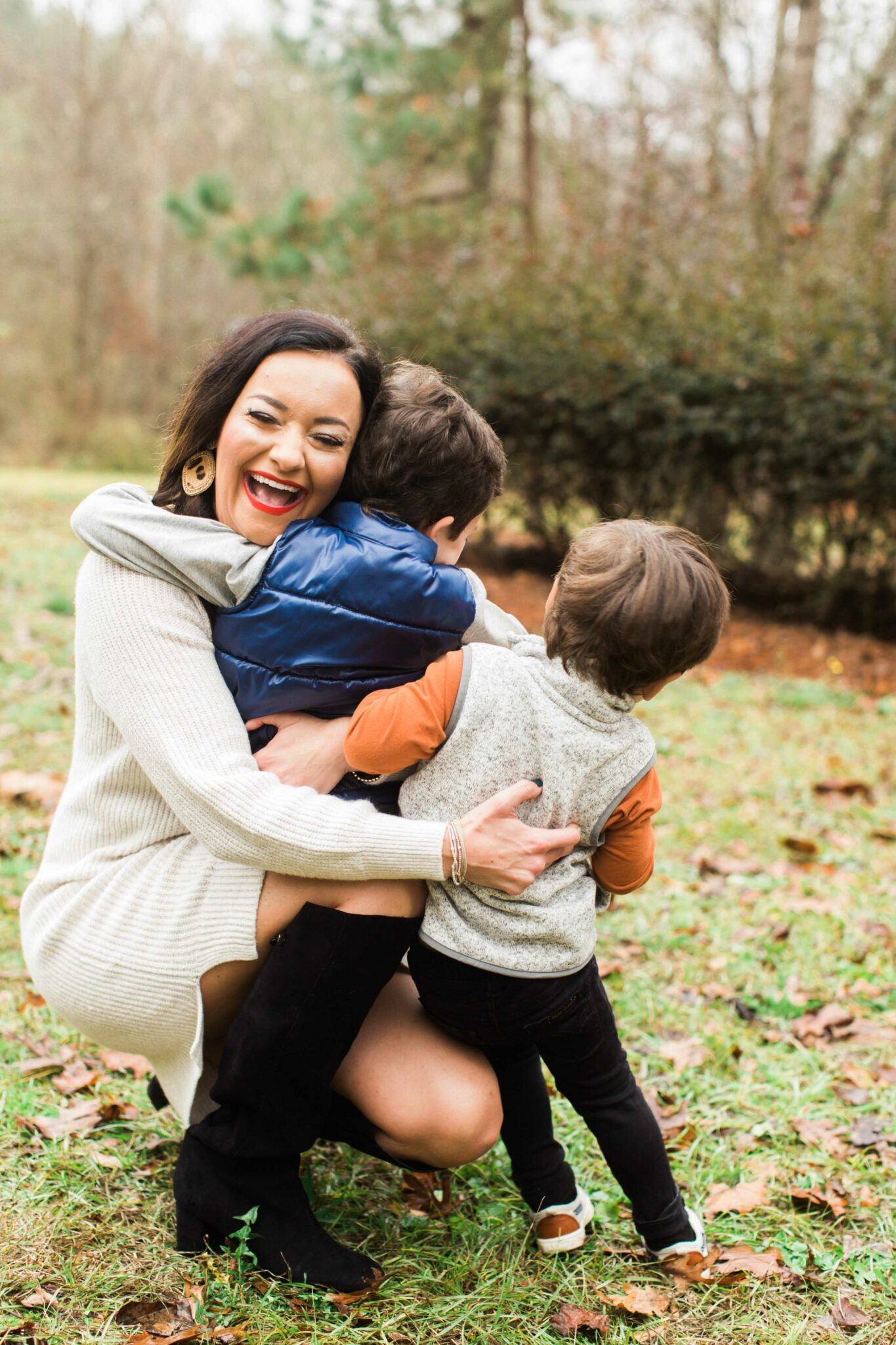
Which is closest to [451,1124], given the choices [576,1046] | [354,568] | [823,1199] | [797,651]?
[576,1046]

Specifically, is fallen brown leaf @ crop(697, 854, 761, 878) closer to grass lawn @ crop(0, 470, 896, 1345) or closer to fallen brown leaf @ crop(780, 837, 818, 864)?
grass lawn @ crop(0, 470, 896, 1345)

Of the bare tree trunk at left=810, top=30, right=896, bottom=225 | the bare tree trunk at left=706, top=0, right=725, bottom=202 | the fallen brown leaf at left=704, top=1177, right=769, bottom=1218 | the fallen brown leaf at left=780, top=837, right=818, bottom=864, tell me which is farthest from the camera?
the bare tree trunk at left=706, top=0, right=725, bottom=202

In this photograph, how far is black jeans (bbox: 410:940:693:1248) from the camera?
181cm

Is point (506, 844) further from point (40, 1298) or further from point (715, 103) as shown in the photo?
point (715, 103)

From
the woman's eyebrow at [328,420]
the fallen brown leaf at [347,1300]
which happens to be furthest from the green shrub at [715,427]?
the fallen brown leaf at [347,1300]

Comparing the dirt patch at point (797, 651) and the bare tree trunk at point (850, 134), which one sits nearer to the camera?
the dirt patch at point (797, 651)

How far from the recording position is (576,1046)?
187cm

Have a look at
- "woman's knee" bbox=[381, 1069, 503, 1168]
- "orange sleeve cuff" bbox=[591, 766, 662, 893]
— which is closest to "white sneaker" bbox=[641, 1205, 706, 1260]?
"woman's knee" bbox=[381, 1069, 503, 1168]

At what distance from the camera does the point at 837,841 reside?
399 centimetres

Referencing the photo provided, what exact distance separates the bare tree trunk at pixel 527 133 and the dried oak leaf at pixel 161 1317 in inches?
416

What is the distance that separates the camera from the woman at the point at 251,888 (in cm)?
179

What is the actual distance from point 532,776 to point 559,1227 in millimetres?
862

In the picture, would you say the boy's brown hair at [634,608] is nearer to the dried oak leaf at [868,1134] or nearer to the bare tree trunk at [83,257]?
the dried oak leaf at [868,1134]

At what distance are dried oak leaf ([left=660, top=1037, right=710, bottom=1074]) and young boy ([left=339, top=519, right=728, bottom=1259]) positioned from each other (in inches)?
28.5
